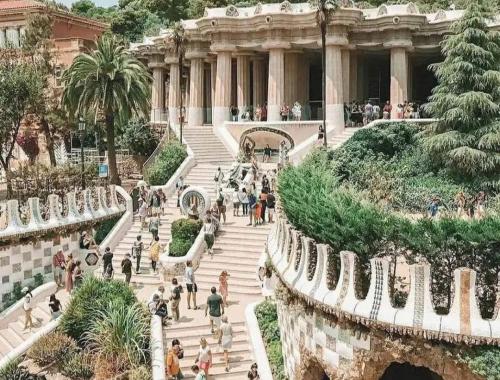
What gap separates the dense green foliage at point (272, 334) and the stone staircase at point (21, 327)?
7.08 metres

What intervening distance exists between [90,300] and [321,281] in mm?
7921

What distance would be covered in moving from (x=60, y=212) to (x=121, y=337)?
10613mm

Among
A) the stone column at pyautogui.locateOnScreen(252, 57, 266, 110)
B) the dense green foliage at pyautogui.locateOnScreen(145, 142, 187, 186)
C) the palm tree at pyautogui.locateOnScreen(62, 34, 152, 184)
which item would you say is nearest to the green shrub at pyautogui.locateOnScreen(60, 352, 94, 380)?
the dense green foliage at pyautogui.locateOnScreen(145, 142, 187, 186)

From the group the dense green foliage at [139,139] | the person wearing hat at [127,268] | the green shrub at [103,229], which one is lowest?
the person wearing hat at [127,268]

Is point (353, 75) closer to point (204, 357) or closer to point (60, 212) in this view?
point (60, 212)

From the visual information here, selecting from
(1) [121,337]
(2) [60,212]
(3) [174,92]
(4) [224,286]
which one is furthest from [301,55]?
(1) [121,337]

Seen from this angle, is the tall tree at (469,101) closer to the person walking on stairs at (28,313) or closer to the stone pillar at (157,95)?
the person walking on stairs at (28,313)

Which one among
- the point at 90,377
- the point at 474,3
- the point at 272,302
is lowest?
the point at 90,377

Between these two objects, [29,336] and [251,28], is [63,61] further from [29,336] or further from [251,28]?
[29,336]

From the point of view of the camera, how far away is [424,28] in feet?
129

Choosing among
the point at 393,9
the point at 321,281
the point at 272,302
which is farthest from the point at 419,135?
the point at 321,281

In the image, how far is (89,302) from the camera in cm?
2047

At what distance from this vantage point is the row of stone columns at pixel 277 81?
38344mm

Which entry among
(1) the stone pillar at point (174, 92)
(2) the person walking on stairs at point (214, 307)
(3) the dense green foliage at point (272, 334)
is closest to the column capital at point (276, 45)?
(1) the stone pillar at point (174, 92)
